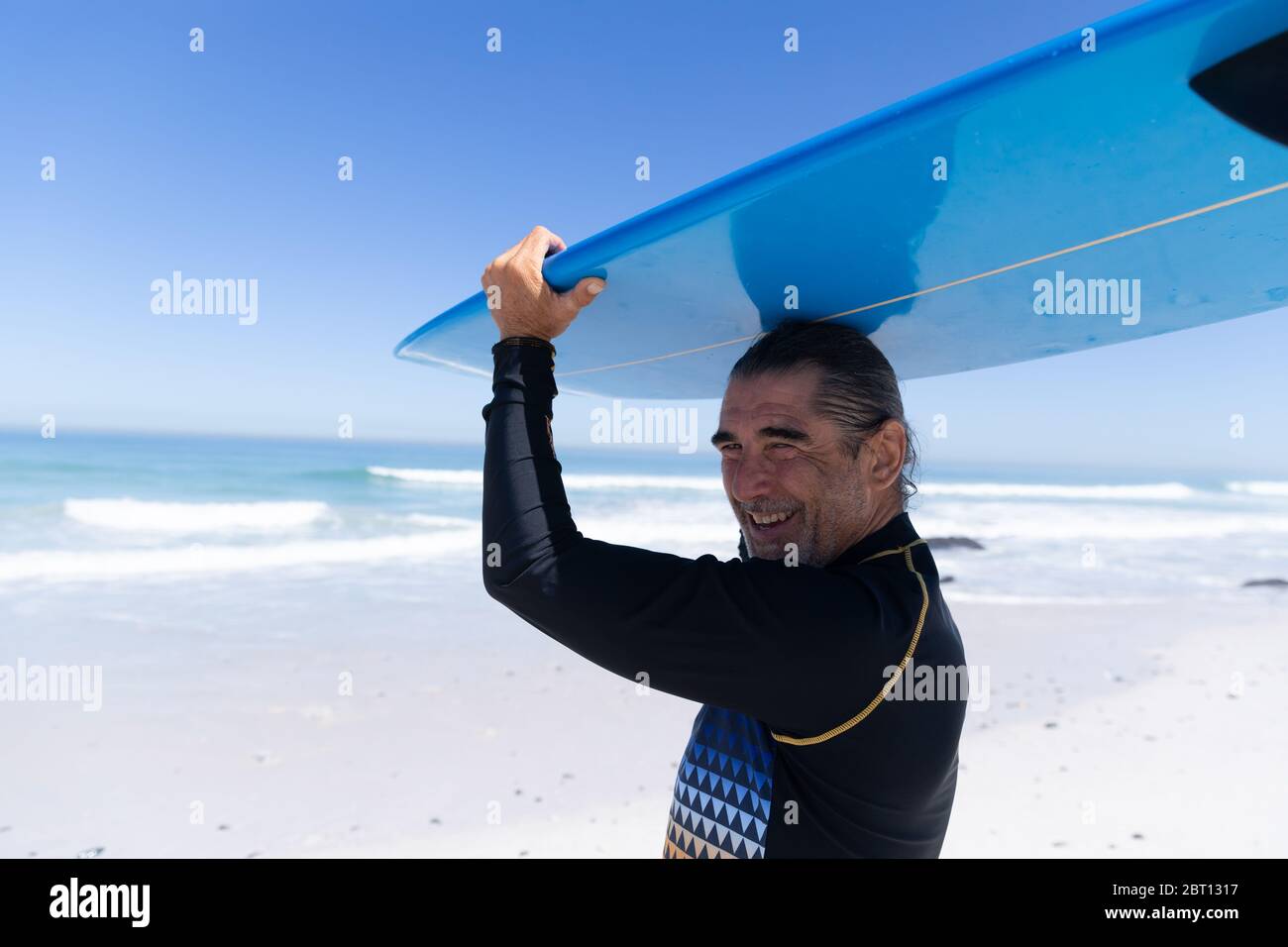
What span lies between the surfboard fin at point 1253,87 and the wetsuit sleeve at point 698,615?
815 mm

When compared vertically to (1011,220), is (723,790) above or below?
below

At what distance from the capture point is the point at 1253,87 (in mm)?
1045

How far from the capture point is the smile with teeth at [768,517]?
149 centimetres

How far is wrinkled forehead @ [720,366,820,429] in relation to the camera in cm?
149

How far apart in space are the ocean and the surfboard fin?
→ 104 centimetres

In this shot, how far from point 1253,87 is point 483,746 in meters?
5.14

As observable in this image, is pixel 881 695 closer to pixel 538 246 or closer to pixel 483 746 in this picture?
pixel 538 246

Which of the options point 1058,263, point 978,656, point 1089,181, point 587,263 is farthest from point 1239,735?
point 587,263
